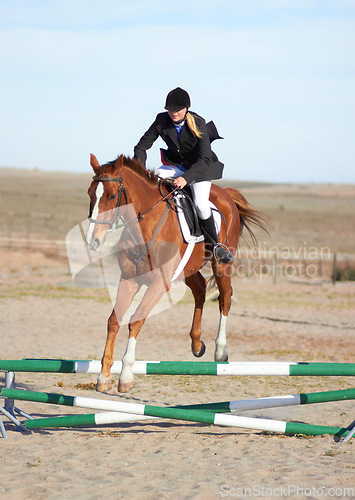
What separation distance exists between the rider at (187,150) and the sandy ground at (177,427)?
189 centimetres

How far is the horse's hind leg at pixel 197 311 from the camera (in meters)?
6.07

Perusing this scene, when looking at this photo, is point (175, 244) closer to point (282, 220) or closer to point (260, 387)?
point (260, 387)

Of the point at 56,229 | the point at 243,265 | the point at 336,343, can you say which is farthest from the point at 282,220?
the point at 336,343

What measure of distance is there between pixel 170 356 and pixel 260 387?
2.01m

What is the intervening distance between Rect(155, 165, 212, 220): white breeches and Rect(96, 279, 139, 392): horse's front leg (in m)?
1.09

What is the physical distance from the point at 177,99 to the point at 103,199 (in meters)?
1.22

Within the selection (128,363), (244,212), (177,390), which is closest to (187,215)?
(128,363)

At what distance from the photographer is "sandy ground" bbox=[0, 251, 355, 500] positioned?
4301mm

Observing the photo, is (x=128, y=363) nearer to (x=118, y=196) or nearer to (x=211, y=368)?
(x=211, y=368)

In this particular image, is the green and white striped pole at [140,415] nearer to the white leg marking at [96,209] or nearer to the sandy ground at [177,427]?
the sandy ground at [177,427]

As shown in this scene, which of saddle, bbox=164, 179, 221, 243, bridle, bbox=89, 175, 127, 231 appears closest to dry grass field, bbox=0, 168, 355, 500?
saddle, bbox=164, 179, 221, 243

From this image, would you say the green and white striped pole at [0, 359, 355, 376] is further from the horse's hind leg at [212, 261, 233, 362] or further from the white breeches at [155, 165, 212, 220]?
the white breeches at [155, 165, 212, 220]

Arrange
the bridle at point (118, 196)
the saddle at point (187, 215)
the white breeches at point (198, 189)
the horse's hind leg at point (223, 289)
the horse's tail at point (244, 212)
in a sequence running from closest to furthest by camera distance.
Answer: the bridle at point (118, 196)
the saddle at point (187, 215)
the white breeches at point (198, 189)
the horse's hind leg at point (223, 289)
the horse's tail at point (244, 212)

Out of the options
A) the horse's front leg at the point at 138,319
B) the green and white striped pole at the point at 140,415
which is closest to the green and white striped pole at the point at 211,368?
the green and white striped pole at the point at 140,415
